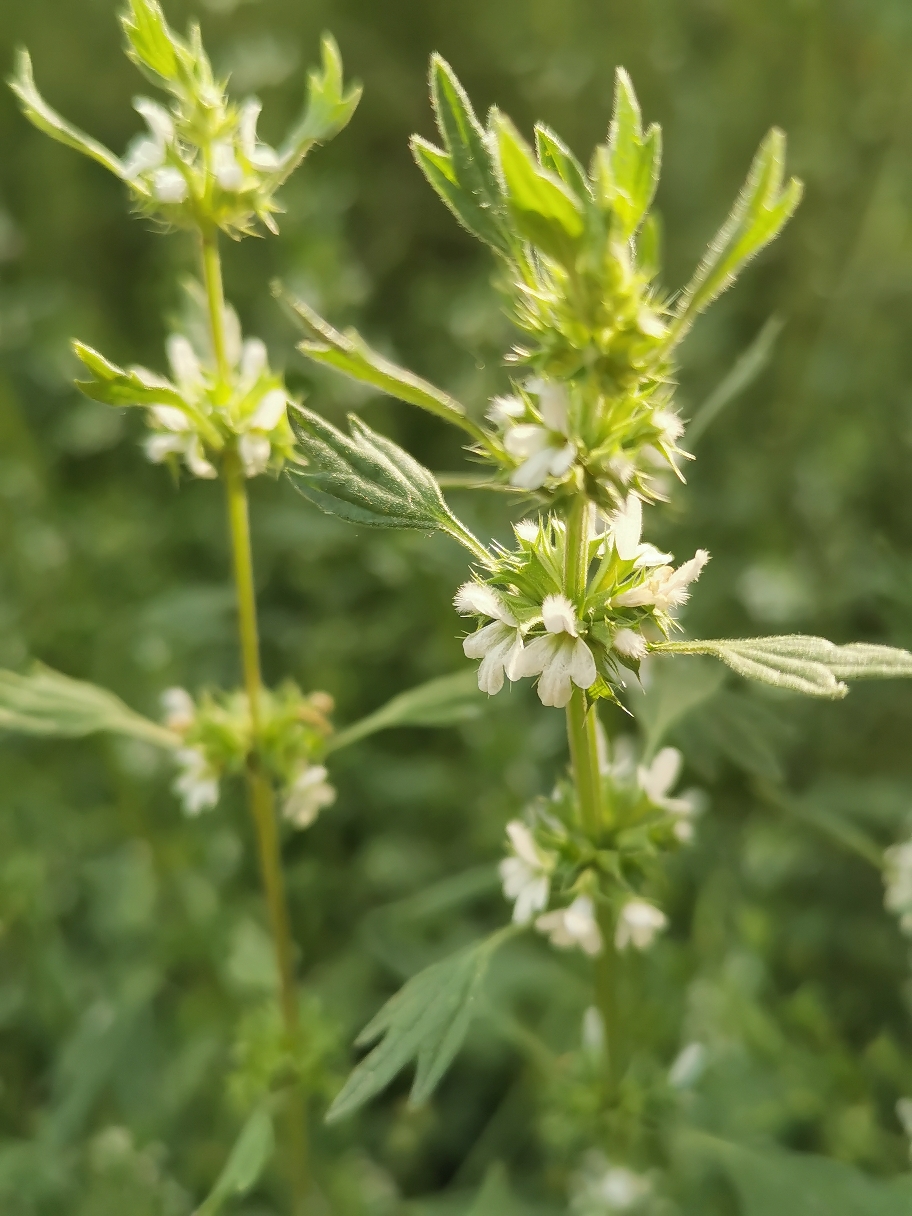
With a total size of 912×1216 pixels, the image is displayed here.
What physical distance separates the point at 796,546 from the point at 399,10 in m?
2.07

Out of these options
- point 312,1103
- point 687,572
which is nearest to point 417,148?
point 687,572

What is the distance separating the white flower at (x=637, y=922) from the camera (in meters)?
1.07

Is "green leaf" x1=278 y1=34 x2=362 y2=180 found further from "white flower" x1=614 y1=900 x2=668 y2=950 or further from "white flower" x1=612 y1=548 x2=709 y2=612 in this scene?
"white flower" x1=614 y1=900 x2=668 y2=950

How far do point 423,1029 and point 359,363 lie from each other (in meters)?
0.55

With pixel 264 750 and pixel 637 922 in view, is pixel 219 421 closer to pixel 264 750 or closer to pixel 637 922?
pixel 264 750

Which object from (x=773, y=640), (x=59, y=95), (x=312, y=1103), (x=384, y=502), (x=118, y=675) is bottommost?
(x=312, y=1103)

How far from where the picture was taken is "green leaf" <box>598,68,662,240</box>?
70 centimetres

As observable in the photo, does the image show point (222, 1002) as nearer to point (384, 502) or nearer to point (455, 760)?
point (455, 760)

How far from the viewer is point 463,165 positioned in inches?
29.5

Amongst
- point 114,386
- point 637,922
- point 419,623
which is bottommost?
point 637,922

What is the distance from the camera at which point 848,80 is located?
2.81 meters

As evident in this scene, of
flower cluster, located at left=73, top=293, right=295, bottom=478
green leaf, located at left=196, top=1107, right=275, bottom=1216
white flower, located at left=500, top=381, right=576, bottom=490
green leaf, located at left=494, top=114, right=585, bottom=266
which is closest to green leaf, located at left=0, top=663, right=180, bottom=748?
flower cluster, located at left=73, top=293, right=295, bottom=478

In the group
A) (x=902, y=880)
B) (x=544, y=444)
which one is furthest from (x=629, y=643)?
(x=902, y=880)

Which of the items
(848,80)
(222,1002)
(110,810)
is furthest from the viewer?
(848,80)
